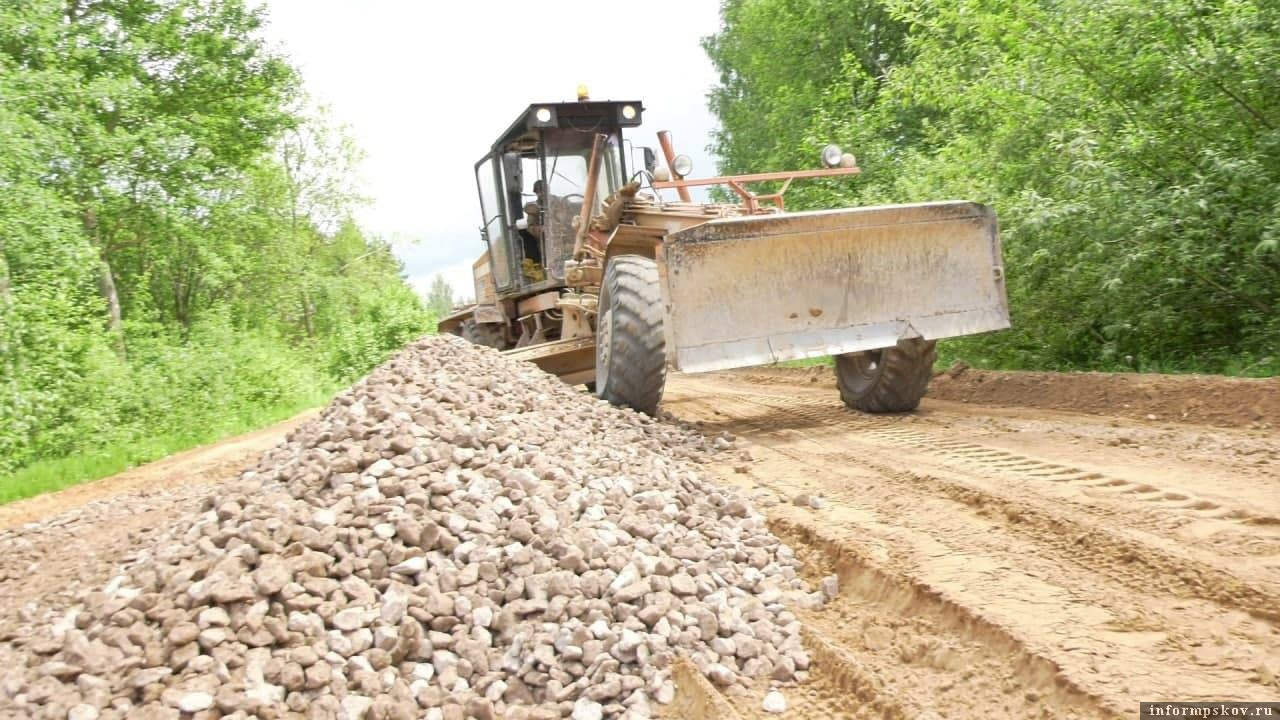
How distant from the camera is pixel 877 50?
2172 cm

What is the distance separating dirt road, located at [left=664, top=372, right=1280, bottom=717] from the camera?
2525 millimetres

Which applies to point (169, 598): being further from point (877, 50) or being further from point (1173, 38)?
point (877, 50)

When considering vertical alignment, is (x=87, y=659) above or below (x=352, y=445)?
below

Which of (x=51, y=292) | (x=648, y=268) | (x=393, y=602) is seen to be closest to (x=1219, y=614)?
(x=393, y=602)

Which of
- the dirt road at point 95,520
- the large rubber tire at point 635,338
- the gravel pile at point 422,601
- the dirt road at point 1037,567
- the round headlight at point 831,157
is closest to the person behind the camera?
the dirt road at point 1037,567

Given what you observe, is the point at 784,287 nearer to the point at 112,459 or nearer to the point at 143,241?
the point at 112,459

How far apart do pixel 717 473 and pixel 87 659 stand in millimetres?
3205

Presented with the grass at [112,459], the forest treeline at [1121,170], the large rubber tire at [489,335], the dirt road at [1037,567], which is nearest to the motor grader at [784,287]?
the dirt road at [1037,567]

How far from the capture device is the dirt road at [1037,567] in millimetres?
2525

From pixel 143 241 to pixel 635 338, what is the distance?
12202mm

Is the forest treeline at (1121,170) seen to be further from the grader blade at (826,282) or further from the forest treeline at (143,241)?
the forest treeline at (143,241)

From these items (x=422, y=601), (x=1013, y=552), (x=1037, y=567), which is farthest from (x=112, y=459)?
(x=1037, y=567)

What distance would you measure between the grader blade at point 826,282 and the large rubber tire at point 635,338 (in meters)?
0.30

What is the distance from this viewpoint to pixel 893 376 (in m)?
6.82
